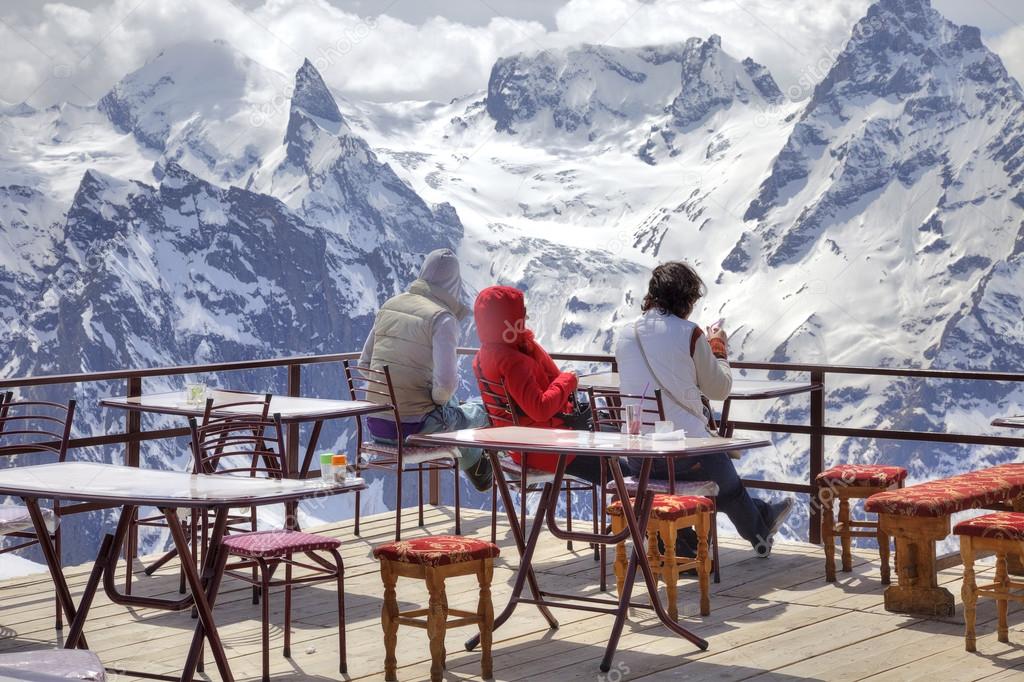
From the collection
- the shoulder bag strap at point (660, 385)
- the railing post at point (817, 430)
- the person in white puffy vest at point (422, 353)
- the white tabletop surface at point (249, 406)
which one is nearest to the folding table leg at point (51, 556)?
the white tabletop surface at point (249, 406)

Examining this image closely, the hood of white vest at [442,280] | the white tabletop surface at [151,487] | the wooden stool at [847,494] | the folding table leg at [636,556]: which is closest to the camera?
the white tabletop surface at [151,487]

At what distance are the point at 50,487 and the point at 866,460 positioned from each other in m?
154

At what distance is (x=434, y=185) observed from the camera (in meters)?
199

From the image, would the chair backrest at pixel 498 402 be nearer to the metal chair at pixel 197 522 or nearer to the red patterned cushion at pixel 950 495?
the metal chair at pixel 197 522

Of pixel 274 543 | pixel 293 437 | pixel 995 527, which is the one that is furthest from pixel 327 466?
pixel 293 437

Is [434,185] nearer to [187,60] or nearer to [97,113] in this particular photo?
[187,60]

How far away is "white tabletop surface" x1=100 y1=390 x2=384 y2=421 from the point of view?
5.02 metres

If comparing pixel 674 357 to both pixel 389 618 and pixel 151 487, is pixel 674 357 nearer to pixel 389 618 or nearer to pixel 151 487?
pixel 389 618

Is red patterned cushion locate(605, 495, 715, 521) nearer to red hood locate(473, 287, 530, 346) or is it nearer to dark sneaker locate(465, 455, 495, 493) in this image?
red hood locate(473, 287, 530, 346)

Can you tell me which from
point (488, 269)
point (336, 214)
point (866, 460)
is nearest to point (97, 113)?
point (336, 214)

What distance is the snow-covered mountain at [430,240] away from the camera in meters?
156

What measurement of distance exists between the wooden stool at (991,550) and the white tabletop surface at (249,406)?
2.32 m

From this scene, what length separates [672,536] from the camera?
14.1ft

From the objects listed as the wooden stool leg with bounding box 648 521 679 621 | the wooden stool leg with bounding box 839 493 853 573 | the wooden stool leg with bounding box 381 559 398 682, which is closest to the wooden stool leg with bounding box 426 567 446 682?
the wooden stool leg with bounding box 381 559 398 682
